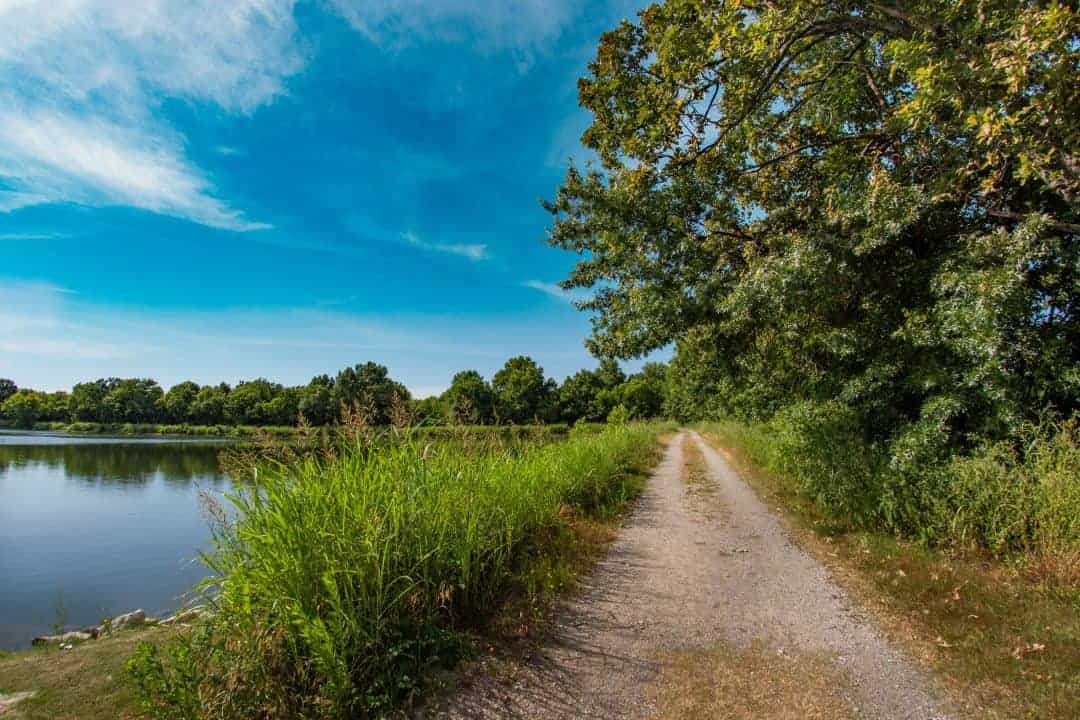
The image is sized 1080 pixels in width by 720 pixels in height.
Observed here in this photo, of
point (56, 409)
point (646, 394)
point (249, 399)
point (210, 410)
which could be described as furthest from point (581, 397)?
point (56, 409)

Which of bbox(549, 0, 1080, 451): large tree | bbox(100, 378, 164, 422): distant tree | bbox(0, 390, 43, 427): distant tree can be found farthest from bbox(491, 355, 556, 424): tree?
bbox(0, 390, 43, 427): distant tree

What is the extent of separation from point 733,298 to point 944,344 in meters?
2.55

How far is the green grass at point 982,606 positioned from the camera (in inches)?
127

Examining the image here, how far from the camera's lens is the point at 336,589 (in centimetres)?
301

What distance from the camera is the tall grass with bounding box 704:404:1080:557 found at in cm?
502

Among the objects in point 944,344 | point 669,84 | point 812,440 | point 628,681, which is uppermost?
point 669,84

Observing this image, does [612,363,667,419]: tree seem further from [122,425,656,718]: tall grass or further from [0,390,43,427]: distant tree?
[0,390,43,427]: distant tree

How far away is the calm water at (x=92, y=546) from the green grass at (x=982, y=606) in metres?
5.11

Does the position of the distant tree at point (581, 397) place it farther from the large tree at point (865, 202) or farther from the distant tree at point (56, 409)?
the distant tree at point (56, 409)

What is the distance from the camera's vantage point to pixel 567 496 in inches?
332

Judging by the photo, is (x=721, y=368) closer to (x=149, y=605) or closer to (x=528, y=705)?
(x=528, y=705)

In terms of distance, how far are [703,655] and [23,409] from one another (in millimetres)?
133674

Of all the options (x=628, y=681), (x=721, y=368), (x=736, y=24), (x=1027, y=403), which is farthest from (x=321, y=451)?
(x=721, y=368)

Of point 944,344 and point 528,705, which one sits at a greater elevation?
point 944,344
